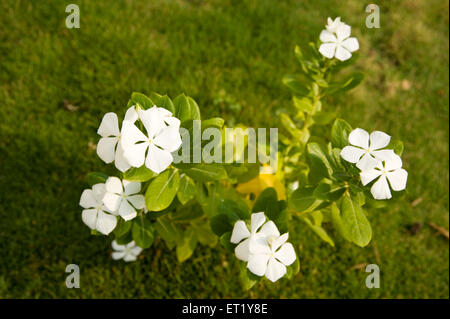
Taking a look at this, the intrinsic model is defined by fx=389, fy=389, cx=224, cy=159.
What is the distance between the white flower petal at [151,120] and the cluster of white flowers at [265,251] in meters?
0.49

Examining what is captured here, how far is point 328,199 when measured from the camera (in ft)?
5.11

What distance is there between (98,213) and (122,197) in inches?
5.0

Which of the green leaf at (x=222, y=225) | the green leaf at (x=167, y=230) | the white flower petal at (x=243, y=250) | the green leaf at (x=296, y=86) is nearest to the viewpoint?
the white flower petal at (x=243, y=250)

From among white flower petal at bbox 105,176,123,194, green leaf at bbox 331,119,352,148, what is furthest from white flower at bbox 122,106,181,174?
green leaf at bbox 331,119,352,148

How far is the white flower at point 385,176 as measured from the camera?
134 centimetres

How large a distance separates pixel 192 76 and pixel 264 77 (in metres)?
0.62

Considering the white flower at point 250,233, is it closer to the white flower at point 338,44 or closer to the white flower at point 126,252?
the white flower at point 338,44

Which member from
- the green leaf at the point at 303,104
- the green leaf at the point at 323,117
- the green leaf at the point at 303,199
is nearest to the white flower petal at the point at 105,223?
the green leaf at the point at 303,199

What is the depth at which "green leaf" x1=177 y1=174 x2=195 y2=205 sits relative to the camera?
1.55 m

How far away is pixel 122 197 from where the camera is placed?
153 cm

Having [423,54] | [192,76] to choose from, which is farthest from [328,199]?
[423,54]

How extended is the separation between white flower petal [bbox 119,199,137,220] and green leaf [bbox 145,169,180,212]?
0.41 ft

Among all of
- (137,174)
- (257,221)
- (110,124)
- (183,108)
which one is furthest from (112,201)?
(257,221)
